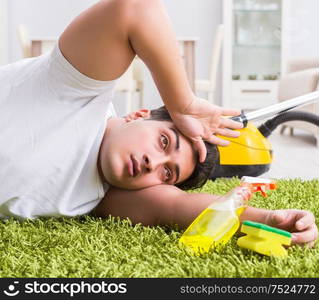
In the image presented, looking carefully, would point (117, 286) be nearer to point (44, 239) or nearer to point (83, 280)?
point (83, 280)

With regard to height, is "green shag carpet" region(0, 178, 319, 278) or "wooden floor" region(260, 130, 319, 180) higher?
"green shag carpet" region(0, 178, 319, 278)

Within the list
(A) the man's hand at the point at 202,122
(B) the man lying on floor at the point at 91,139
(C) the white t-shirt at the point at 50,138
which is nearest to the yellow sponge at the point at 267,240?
(B) the man lying on floor at the point at 91,139

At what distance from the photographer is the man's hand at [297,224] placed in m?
1.01

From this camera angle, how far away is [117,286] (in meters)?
0.80

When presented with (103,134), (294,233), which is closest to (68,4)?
(103,134)

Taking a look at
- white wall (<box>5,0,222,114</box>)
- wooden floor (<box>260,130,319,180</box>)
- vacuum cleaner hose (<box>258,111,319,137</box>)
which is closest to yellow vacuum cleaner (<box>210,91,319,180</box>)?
vacuum cleaner hose (<box>258,111,319,137</box>)

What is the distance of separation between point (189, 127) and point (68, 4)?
4.26 meters

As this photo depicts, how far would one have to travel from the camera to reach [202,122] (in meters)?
1.19

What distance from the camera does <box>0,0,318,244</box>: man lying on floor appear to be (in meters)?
1.15

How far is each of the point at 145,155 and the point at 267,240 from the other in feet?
1.11

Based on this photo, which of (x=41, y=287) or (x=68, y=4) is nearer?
(x=41, y=287)

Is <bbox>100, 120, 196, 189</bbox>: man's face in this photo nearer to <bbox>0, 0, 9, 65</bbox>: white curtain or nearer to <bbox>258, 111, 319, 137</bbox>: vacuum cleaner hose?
<bbox>258, 111, 319, 137</bbox>: vacuum cleaner hose

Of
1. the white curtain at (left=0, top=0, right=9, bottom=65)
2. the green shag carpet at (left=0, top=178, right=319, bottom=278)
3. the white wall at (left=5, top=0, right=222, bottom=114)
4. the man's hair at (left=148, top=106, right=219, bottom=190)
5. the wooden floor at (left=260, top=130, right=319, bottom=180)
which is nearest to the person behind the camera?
the green shag carpet at (left=0, top=178, right=319, bottom=278)

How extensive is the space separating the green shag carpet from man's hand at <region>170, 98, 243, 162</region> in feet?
0.67
